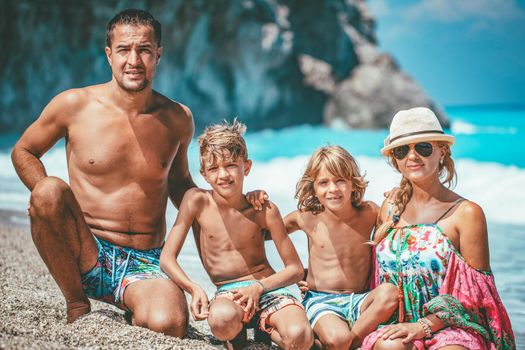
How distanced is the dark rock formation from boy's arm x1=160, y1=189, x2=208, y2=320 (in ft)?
49.2

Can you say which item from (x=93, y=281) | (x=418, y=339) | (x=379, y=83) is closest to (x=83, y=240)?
(x=93, y=281)

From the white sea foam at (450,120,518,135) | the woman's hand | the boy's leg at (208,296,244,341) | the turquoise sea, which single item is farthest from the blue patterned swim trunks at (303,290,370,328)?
the white sea foam at (450,120,518,135)

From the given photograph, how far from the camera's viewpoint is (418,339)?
8.76 feet

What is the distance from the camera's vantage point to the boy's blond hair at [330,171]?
123 inches

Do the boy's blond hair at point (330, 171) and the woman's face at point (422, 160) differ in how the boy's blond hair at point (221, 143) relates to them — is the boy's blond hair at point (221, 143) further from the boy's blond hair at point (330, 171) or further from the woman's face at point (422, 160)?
the woman's face at point (422, 160)

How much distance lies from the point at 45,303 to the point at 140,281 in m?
0.59

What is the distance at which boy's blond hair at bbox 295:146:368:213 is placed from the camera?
3.12 metres

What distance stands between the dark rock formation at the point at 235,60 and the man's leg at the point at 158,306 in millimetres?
15102

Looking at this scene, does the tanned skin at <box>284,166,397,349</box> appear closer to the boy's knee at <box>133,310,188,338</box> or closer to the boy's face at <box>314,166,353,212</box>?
the boy's face at <box>314,166,353,212</box>

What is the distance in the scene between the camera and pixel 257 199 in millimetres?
3148

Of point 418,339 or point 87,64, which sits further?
point 87,64

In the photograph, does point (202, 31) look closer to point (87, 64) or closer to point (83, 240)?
point (87, 64)

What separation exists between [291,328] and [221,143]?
38.7 inches

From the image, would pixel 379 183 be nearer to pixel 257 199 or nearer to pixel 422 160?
pixel 257 199
